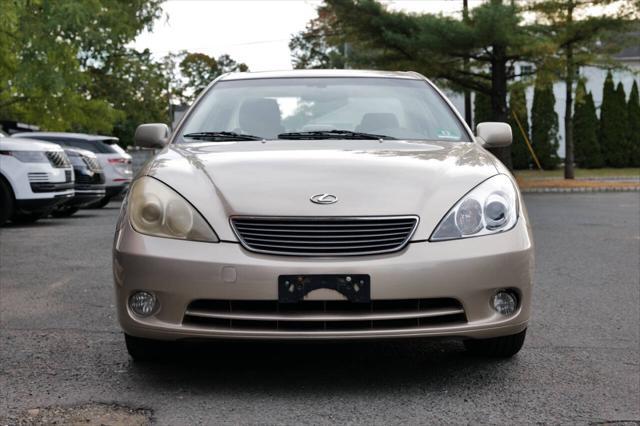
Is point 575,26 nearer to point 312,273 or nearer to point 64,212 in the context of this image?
point 64,212

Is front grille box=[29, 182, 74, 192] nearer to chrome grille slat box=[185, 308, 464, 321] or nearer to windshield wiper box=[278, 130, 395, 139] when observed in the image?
windshield wiper box=[278, 130, 395, 139]

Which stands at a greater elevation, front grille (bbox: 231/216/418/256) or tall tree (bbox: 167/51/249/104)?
front grille (bbox: 231/216/418/256)

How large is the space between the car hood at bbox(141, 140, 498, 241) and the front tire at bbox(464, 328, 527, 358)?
82 cm

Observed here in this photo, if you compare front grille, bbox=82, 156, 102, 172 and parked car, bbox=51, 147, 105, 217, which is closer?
parked car, bbox=51, 147, 105, 217

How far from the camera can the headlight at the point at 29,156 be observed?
42.5 feet

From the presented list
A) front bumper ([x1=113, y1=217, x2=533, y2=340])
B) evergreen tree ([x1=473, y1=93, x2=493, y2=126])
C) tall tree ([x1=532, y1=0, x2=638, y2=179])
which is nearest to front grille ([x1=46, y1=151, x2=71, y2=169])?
front bumper ([x1=113, y1=217, x2=533, y2=340])

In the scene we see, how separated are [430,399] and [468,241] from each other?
68 cm

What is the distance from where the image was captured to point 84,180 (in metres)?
16.0

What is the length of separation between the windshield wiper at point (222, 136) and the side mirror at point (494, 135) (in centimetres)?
133

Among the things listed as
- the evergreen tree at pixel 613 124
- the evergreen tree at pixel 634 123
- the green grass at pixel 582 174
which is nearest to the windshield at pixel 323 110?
the green grass at pixel 582 174

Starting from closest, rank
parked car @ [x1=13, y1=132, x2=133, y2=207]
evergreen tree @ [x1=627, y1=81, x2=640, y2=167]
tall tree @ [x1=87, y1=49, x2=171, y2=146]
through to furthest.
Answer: parked car @ [x1=13, y1=132, x2=133, y2=207], tall tree @ [x1=87, y1=49, x2=171, y2=146], evergreen tree @ [x1=627, y1=81, x2=640, y2=167]

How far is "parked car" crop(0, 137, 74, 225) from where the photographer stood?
1289 cm

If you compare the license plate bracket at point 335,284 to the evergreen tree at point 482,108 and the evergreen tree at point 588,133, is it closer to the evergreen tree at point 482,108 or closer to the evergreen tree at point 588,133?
the evergreen tree at point 482,108

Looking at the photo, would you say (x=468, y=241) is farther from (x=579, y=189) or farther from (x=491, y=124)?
(x=579, y=189)
